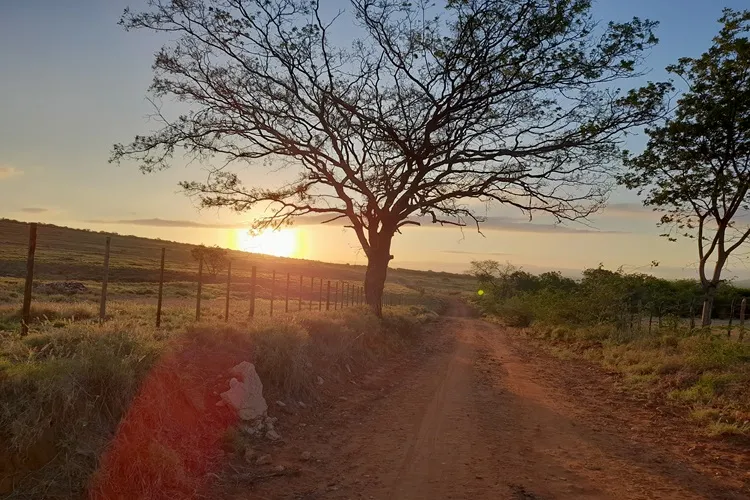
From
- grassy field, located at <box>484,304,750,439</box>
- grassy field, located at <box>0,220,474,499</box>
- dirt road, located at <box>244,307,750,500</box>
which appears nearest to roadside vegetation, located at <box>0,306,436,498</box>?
grassy field, located at <box>0,220,474,499</box>

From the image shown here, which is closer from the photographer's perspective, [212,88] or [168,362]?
[168,362]

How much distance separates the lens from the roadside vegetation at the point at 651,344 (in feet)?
32.4

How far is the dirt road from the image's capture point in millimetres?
5883

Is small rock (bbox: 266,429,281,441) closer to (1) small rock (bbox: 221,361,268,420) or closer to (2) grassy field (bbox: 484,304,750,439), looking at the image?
(1) small rock (bbox: 221,361,268,420)

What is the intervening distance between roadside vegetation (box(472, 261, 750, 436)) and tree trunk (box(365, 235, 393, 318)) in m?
6.50

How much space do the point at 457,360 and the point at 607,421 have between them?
7238 millimetres

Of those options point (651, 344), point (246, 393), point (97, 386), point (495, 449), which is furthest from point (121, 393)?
point (651, 344)

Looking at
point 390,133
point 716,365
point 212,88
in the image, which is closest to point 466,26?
point 390,133

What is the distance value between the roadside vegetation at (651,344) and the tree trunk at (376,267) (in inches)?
256

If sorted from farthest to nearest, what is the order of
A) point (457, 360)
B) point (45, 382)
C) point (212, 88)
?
point (212, 88) < point (457, 360) < point (45, 382)

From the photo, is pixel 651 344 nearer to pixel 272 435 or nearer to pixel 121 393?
pixel 272 435

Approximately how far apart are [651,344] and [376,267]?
9.51m

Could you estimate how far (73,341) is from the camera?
23.1 ft

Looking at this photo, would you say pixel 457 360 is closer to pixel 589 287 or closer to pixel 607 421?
pixel 607 421
